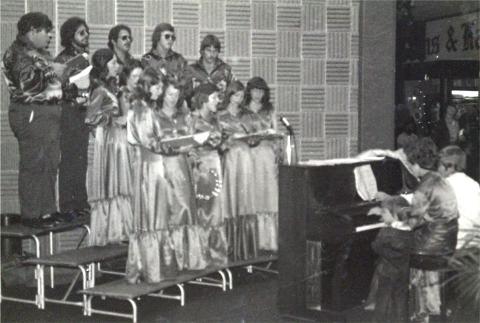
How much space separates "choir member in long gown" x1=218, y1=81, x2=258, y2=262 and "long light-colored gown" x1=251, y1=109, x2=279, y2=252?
0.05m

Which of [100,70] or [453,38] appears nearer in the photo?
[100,70]

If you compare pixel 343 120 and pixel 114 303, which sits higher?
pixel 343 120

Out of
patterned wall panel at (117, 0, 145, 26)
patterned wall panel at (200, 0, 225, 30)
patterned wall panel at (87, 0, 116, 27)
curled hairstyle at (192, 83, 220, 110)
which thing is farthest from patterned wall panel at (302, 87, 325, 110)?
patterned wall panel at (87, 0, 116, 27)

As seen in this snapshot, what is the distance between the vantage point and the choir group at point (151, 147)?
6.07 m

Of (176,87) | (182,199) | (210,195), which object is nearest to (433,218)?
(182,199)

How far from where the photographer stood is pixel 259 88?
24.4 feet

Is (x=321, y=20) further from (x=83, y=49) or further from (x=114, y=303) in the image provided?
(x=114, y=303)

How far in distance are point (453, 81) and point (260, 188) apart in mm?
2467

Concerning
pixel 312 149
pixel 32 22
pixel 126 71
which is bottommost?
pixel 312 149

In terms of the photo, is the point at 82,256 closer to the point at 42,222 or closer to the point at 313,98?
the point at 42,222

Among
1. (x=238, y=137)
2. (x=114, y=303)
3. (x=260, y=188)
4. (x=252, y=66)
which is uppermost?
(x=252, y=66)

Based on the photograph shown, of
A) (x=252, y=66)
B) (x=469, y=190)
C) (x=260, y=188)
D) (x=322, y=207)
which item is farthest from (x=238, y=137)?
(x=469, y=190)

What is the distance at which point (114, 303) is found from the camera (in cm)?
641

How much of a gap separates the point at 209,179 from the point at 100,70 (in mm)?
1306
